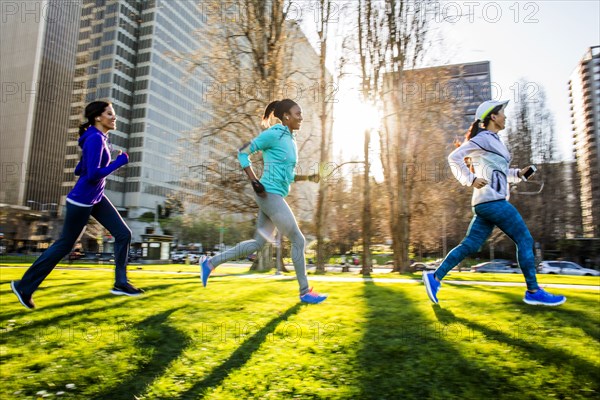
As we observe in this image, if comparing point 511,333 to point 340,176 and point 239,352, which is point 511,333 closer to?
point 239,352

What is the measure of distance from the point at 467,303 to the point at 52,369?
186 inches

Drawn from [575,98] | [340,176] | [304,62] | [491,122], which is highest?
[575,98]

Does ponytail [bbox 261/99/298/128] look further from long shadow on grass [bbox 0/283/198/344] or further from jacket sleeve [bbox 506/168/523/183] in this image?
long shadow on grass [bbox 0/283/198/344]

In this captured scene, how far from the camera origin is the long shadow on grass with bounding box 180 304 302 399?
10.4ft

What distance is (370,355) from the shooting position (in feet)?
11.8

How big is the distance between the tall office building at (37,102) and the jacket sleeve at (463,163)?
85608mm

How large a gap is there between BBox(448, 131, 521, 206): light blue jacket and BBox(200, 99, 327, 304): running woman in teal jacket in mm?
1501

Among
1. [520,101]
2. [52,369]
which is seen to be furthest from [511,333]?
[520,101]

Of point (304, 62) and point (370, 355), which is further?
point (304, 62)

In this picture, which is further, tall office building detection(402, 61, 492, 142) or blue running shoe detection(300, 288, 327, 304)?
tall office building detection(402, 61, 492, 142)

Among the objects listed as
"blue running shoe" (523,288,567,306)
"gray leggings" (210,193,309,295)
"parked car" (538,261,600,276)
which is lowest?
"parked car" (538,261,600,276)

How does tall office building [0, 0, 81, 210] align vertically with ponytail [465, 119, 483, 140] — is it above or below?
above

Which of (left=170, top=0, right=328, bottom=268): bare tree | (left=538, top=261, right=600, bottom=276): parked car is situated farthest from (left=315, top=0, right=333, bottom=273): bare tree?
(left=538, top=261, right=600, bottom=276): parked car

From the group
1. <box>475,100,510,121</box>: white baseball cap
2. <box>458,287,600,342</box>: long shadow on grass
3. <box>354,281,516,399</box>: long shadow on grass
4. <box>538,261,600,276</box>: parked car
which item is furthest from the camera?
<box>538,261,600,276</box>: parked car
